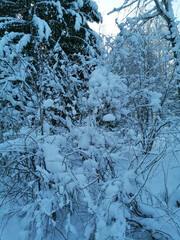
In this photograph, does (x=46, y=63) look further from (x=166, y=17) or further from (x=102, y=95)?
(x=166, y=17)

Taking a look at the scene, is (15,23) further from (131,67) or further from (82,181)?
(82,181)

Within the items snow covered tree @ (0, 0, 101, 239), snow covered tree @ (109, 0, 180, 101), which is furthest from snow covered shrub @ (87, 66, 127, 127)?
snow covered tree @ (109, 0, 180, 101)

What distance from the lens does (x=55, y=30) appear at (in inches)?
182

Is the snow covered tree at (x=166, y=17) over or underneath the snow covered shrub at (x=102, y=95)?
over

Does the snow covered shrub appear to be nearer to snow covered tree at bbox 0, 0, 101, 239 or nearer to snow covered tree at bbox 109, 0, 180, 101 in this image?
snow covered tree at bbox 0, 0, 101, 239

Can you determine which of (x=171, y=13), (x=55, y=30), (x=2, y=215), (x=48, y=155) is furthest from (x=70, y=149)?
(x=171, y=13)

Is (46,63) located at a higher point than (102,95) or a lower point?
higher

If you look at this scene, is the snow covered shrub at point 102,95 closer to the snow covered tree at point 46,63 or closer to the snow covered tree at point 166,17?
the snow covered tree at point 46,63

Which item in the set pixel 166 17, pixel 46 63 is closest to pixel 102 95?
pixel 46 63

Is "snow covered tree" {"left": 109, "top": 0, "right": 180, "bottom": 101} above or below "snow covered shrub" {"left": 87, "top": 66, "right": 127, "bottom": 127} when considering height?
above

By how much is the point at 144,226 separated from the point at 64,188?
938mm

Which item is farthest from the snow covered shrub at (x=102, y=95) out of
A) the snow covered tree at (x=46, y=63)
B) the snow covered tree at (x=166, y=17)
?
the snow covered tree at (x=166, y=17)

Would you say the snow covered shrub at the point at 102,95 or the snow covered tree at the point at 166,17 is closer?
the snow covered shrub at the point at 102,95

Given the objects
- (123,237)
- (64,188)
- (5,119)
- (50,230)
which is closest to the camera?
(123,237)
